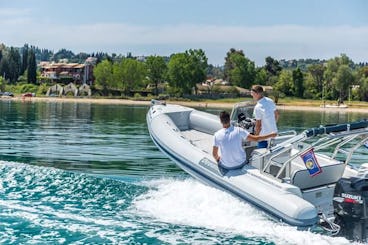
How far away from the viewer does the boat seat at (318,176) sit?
8.20 metres

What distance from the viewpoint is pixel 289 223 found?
7.39m

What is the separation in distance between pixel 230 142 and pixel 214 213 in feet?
3.70

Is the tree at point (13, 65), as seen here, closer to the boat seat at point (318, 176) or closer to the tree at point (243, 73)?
the tree at point (243, 73)

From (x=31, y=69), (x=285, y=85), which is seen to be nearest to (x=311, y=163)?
(x=285, y=85)

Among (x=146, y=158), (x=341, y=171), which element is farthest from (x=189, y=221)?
(x=146, y=158)

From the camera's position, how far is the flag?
793 cm

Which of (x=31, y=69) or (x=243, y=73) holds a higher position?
(x=31, y=69)

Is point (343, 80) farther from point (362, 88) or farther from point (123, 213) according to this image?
point (123, 213)

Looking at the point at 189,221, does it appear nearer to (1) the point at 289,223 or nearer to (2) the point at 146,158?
(1) the point at 289,223

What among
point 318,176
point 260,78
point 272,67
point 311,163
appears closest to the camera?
point 311,163

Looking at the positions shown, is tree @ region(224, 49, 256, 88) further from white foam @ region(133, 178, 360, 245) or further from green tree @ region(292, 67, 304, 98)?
white foam @ region(133, 178, 360, 245)

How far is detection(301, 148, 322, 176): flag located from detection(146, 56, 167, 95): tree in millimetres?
105950

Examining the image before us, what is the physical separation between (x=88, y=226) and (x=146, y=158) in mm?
9221

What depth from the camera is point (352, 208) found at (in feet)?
22.9
